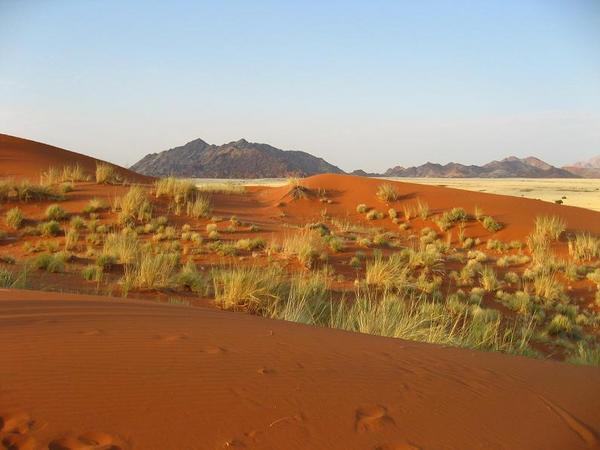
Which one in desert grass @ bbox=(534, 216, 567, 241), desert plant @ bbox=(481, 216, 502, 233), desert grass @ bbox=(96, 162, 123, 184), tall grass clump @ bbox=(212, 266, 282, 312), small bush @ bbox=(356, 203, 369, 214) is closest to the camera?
tall grass clump @ bbox=(212, 266, 282, 312)

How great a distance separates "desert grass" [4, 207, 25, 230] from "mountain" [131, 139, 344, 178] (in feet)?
330

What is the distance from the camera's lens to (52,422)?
9.48ft

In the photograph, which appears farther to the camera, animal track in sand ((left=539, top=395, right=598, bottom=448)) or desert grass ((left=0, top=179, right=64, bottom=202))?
desert grass ((left=0, top=179, right=64, bottom=202))

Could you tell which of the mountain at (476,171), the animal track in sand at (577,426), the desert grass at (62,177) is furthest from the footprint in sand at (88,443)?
the mountain at (476,171)

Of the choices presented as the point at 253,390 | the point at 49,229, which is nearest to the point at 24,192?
the point at 49,229

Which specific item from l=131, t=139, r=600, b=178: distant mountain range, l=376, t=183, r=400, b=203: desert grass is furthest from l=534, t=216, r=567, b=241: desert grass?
l=131, t=139, r=600, b=178: distant mountain range

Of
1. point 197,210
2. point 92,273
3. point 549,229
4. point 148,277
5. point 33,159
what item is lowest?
point 92,273

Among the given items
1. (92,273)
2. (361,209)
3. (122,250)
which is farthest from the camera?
(361,209)

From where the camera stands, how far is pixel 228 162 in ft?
432

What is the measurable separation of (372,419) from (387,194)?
25130 mm

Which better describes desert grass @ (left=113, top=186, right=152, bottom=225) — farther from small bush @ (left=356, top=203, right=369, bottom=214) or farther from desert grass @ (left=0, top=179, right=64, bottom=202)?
small bush @ (left=356, top=203, right=369, bottom=214)

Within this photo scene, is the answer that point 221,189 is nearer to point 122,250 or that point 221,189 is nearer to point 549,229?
point 549,229

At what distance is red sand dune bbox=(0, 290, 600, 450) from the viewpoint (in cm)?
301

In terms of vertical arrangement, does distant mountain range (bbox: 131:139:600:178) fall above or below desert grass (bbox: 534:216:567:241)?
above
